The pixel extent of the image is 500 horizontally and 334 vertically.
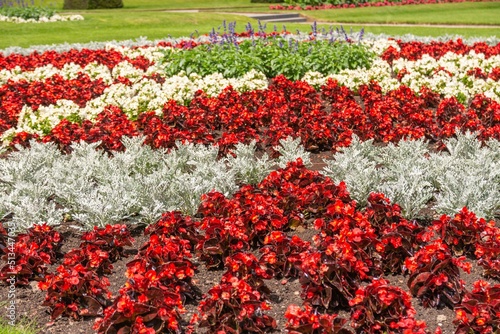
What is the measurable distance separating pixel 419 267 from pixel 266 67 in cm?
864

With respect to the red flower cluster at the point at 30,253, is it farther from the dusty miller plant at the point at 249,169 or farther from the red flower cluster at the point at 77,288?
the dusty miller plant at the point at 249,169

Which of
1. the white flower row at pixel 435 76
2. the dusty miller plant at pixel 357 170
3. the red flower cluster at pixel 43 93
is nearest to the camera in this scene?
the dusty miller plant at pixel 357 170

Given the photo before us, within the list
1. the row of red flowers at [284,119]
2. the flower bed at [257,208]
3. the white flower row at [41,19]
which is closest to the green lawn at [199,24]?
the white flower row at [41,19]

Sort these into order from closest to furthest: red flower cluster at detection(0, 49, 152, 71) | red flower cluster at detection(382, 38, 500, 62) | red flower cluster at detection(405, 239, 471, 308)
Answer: red flower cluster at detection(405, 239, 471, 308)
red flower cluster at detection(382, 38, 500, 62)
red flower cluster at detection(0, 49, 152, 71)

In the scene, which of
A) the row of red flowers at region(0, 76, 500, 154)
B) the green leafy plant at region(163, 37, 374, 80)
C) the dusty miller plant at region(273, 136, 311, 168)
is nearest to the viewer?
the dusty miller plant at region(273, 136, 311, 168)

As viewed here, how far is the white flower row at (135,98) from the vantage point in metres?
9.84

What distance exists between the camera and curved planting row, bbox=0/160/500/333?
4.45 m

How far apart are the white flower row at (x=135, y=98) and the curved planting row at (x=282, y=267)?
13.5 feet

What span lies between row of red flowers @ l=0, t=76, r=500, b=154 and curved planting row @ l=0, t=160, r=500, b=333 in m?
2.47


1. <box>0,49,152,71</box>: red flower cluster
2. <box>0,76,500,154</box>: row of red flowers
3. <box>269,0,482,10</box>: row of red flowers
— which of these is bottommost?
<box>0,76,500,154</box>: row of red flowers

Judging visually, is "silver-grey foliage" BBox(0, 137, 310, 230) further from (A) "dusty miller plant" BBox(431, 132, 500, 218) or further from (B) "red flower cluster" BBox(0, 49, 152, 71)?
(B) "red flower cluster" BBox(0, 49, 152, 71)

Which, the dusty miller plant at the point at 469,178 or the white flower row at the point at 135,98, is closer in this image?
the dusty miller plant at the point at 469,178

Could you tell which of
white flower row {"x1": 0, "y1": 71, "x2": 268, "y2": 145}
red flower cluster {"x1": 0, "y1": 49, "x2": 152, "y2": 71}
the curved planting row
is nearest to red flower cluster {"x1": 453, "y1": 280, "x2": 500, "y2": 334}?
the curved planting row

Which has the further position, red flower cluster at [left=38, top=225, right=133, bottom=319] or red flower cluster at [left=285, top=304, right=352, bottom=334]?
red flower cluster at [left=38, top=225, right=133, bottom=319]
